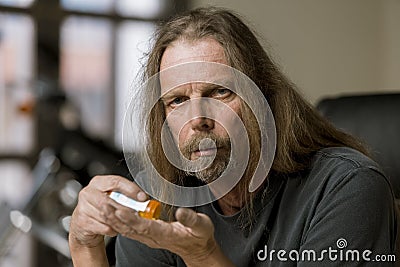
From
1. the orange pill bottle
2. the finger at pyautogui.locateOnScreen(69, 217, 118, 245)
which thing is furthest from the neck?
the orange pill bottle

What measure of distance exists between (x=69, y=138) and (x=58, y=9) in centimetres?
64

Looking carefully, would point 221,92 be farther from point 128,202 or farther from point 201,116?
point 128,202

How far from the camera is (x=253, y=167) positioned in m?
1.34

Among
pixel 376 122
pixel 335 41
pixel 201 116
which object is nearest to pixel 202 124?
pixel 201 116

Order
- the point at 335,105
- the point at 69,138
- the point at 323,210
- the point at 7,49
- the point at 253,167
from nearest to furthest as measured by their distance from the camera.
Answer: the point at 323,210 < the point at 253,167 < the point at 335,105 < the point at 69,138 < the point at 7,49

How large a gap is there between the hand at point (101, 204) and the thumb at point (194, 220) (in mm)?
97

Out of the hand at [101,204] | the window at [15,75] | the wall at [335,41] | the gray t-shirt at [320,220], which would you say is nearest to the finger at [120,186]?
the hand at [101,204]

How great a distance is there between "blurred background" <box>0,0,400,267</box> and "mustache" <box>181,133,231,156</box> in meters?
1.54

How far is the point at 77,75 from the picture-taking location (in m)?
3.35

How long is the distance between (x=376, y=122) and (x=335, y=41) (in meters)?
2.14

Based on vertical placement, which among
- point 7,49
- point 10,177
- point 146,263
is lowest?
point 10,177

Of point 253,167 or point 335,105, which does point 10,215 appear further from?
point 253,167

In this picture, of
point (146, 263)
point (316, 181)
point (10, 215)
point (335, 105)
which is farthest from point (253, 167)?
point (10, 215)

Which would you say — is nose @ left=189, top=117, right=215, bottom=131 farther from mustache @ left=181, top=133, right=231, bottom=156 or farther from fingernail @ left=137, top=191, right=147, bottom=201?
fingernail @ left=137, top=191, right=147, bottom=201
